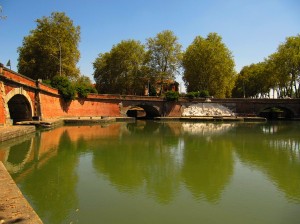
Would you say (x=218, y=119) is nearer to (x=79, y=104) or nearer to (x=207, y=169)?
(x=79, y=104)

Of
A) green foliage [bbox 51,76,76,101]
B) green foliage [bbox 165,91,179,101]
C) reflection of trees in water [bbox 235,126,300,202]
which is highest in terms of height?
green foliage [bbox 51,76,76,101]

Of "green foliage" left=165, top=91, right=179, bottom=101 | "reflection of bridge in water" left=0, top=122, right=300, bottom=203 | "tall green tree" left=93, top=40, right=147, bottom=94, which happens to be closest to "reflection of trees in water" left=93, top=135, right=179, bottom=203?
"reflection of bridge in water" left=0, top=122, right=300, bottom=203

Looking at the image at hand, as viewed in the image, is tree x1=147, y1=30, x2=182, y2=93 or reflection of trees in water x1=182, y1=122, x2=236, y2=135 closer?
reflection of trees in water x1=182, y1=122, x2=236, y2=135

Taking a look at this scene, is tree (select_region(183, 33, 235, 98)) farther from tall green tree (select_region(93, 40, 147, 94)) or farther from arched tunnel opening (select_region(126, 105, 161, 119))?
arched tunnel opening (select_region(126, 105, 161, 119))

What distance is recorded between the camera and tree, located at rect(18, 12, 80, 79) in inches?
1661

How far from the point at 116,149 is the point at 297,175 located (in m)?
9.31

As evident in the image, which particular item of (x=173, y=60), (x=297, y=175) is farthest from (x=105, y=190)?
(x=173, y=60)

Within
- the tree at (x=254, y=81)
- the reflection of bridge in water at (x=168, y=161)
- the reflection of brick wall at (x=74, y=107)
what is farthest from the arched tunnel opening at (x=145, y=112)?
the reflection of bridge in water at (x=168, y=161)

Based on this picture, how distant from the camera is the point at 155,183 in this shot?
10156mm

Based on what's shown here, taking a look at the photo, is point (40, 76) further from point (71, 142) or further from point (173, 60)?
point (71, 142)

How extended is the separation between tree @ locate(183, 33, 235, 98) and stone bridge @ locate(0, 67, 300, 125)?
5.77m

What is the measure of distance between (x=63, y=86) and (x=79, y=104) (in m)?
4.89

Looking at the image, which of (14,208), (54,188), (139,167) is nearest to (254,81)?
(139,167)

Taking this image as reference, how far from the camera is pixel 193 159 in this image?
14.4 meters
